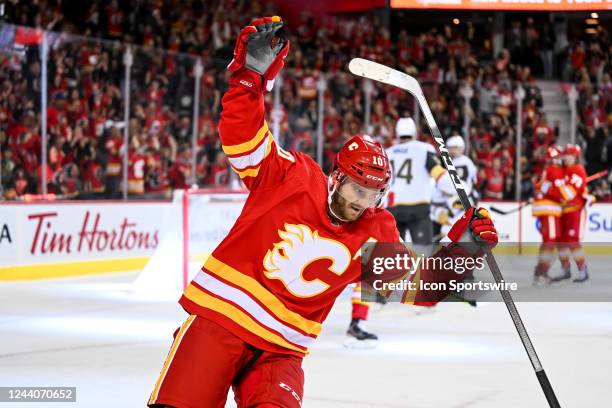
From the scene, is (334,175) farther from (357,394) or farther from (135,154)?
(135,154)

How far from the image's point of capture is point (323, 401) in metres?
5.21

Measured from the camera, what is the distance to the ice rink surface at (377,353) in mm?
5438

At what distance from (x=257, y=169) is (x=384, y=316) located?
5.65 m

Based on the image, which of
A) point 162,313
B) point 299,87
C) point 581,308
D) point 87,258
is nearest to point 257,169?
point 162,313

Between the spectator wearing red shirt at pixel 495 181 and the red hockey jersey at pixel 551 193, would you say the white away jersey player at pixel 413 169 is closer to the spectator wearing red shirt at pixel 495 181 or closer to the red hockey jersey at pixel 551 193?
the red hockey jersey at pixel 551 193

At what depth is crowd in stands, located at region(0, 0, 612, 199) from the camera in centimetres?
1125

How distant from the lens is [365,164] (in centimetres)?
332

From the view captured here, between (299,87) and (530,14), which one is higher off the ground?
(530,14)

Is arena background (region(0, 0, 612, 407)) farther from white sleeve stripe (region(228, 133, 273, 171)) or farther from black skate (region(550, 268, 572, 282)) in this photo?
white sleeve stripe (region(228, 133, 273, 171))

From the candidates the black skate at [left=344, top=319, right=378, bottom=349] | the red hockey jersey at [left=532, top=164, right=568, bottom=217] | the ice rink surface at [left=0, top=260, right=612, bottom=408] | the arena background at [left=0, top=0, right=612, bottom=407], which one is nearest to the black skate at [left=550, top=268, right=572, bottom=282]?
the arena background at [left=0, top=0, right=612, bottom=407]

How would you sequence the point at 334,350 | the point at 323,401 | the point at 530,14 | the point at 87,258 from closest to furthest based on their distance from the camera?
the point at 323,401
the point at 334,350
the point at 87,258
the point at 530,14

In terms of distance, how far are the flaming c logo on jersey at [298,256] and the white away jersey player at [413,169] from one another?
18.7ft

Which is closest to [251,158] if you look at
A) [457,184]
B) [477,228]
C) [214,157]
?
[477,228]

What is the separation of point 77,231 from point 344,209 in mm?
8558
